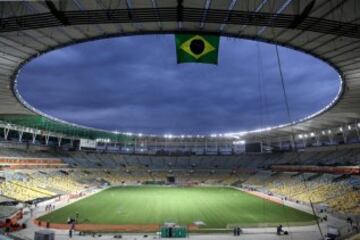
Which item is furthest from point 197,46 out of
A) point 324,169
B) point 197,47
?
point 324,169

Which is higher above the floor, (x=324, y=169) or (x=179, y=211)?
(x=324, y=169)

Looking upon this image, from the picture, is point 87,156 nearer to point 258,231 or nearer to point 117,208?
point 117,208

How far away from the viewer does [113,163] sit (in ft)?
326

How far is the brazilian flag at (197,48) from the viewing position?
19.1m

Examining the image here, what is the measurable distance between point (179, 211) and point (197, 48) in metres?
33.2

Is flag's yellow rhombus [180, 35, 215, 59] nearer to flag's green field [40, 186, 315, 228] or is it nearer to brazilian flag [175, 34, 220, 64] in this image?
brazilian flag [175, 34, 220, 64]

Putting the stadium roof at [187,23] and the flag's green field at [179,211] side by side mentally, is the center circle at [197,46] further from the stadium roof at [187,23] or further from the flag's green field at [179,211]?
the flag's green field at [179,211]

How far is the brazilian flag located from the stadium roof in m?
1.07

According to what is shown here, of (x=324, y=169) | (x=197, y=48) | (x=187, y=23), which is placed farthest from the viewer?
(x=324, y=169)

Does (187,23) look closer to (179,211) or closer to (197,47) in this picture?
(197,47)

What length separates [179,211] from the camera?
1893 inches

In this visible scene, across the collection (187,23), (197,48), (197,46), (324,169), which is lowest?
(324,169)

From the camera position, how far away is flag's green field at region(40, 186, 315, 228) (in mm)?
41188

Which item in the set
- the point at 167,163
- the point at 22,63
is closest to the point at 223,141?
the point at 167,163
